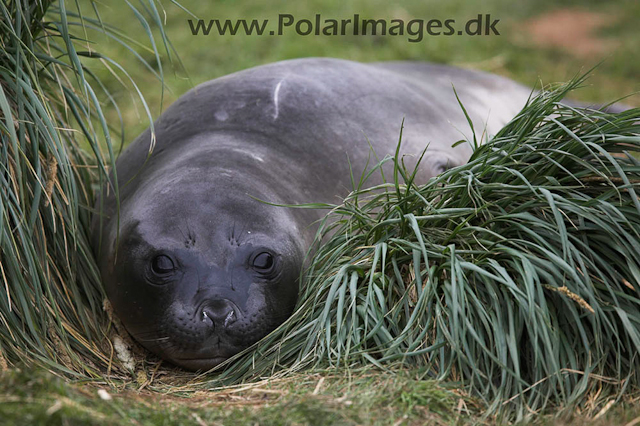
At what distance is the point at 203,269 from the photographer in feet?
9.50

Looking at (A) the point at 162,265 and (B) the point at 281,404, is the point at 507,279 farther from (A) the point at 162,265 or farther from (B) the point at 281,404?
(A) the point at 162,265

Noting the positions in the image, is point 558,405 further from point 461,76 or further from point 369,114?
point 461,76

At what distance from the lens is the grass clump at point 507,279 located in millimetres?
2332

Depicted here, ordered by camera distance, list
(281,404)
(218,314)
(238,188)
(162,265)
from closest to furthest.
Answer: (281,404), (218,314), (162,265), (238,188)

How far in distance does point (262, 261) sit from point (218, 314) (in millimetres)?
274

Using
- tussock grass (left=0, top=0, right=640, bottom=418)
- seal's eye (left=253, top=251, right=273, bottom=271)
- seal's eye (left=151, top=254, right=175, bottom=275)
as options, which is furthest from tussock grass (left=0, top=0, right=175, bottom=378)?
seal's eye (left=253, top=251, right=273, bottom=271)

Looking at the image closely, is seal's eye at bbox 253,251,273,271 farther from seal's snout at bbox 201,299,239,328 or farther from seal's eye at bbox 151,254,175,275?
seal's eye at bbox 151,254,175,275

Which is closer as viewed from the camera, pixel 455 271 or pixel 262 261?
pixel 455 271

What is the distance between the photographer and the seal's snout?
2.83 m

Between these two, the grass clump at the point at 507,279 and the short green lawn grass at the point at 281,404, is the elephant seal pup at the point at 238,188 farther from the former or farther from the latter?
the short green lawn grass at the point at 281,404

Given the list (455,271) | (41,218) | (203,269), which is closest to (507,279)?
(455,271)

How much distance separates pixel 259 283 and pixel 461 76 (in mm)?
3358

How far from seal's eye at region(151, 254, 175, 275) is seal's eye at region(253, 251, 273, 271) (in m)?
0.32

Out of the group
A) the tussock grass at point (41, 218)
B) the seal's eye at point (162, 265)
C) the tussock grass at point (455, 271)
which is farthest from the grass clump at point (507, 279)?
the tussock grass at point (41, 218)
